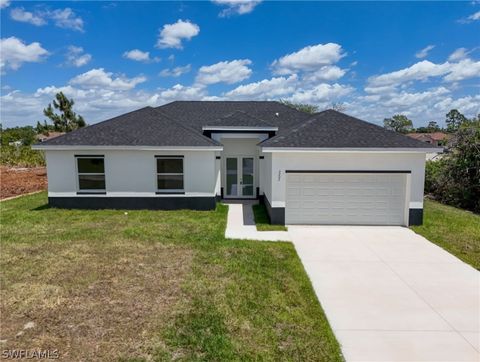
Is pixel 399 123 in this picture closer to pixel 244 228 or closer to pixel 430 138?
pixel 430 138

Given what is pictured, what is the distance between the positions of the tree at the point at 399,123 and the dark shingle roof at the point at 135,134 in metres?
83.9

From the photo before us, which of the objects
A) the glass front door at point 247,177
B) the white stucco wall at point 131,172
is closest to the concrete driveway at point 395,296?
the white stucco wall at point 131,172

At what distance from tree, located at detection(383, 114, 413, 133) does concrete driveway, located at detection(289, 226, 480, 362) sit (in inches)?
3401

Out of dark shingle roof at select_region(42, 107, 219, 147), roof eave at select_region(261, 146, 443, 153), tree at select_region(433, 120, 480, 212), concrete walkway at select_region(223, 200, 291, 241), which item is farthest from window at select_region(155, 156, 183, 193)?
tree at select_region(433, 120, 480, 212)

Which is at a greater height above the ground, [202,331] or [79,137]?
[79,137]

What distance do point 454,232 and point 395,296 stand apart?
6356mm

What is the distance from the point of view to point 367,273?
25.0 feet

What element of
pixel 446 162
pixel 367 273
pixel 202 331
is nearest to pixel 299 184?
pixel 367 273

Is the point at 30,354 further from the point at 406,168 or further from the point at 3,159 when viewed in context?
the point at 3,159

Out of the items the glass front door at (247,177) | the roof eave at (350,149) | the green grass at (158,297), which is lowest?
the green grass at (158,297)

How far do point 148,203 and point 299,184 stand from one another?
664cm

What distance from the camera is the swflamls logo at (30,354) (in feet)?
15.0

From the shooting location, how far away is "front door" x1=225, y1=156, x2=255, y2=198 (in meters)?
17.2

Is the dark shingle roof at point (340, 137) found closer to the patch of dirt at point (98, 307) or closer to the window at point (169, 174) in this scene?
the window at point (169, 174)
